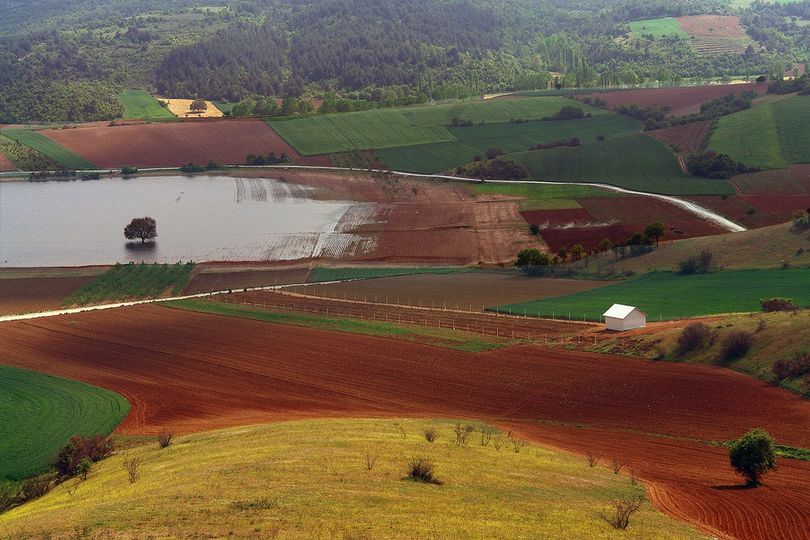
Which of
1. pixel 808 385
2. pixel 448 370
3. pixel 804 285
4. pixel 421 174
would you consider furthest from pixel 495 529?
pixel 421 174

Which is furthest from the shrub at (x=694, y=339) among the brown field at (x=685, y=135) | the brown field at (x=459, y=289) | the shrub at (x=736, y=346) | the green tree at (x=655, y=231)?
the brown field at (x=685, y=135)

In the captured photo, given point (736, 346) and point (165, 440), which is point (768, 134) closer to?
point (736, 346)

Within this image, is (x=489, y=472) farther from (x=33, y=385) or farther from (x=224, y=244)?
(x=224, y=244)

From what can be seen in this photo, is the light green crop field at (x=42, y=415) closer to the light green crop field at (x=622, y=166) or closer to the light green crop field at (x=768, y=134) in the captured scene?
the light green crop field at (x=622, y=166)

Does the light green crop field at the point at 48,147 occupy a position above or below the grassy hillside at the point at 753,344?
above

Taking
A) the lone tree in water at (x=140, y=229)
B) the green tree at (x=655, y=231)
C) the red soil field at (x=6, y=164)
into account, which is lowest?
the green tree at (x=655, y=231)

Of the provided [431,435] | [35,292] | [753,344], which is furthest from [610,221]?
[431,435]
